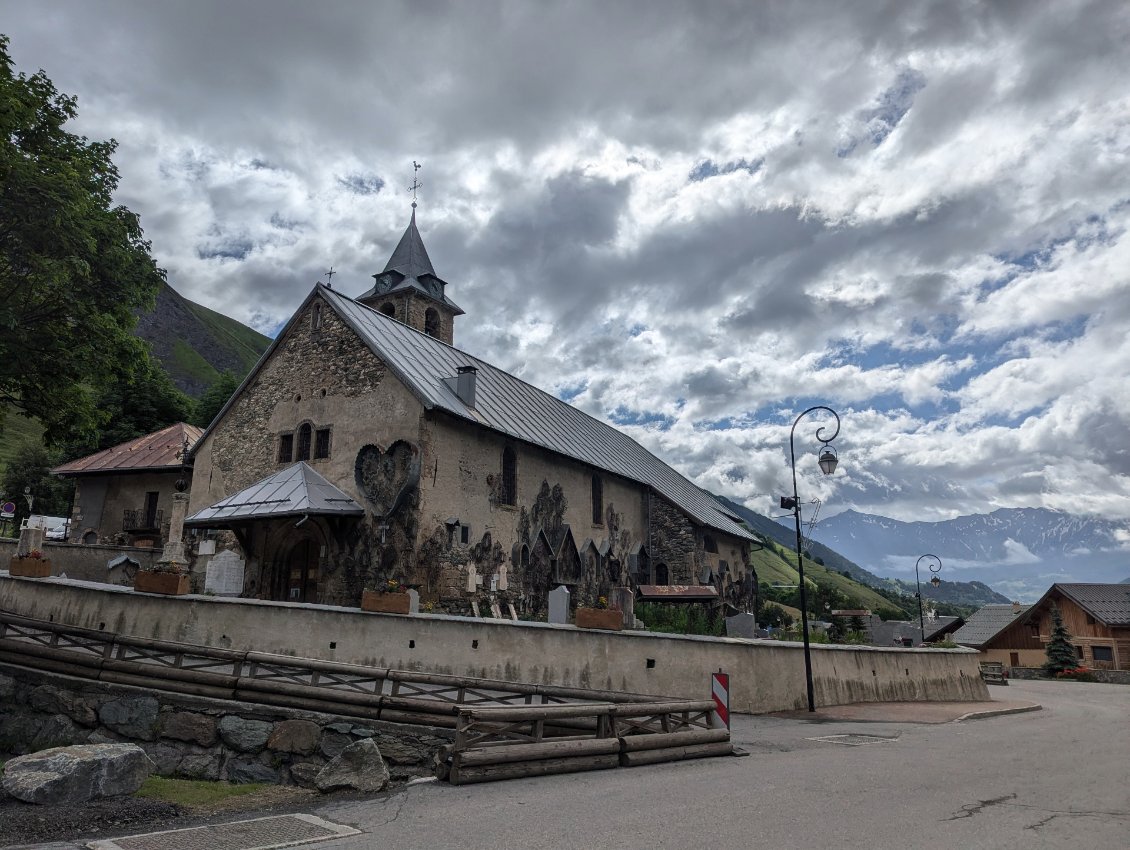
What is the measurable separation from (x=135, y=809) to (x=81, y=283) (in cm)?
1383

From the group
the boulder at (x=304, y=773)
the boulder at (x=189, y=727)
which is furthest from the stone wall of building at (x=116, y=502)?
the boulder at (x=304, y=773)

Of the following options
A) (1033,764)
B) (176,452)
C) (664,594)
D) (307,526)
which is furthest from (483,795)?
(176,452)

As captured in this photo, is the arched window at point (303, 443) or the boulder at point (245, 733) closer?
the boulder at point (245, 733)

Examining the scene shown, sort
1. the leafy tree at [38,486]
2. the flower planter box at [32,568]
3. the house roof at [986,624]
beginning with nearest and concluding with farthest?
the flower planter box at [32,568] < the leafy tree at [38,486] < the house roof at [986,624]

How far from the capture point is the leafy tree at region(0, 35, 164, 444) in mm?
15875

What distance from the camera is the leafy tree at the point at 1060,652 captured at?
4319 centimetres

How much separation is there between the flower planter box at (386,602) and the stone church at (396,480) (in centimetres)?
552

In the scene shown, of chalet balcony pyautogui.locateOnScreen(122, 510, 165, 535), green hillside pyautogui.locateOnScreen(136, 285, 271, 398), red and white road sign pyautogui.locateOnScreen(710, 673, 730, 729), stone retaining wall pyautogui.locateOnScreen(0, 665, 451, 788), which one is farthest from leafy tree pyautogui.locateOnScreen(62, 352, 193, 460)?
green hillside pyautogui.locateOnScreen(136, 285, 271, 398)

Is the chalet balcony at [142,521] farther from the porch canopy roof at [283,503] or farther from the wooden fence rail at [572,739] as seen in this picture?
the wooden fence rail at [572,739]

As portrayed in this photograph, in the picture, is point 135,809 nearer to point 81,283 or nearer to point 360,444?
point 81,283

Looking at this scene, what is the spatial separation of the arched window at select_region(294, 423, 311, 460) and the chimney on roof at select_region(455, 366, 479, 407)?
5203mm

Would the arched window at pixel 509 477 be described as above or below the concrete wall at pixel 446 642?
above

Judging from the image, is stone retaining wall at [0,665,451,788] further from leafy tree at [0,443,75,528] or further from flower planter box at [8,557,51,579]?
leafy tree at [0,443,75,528]

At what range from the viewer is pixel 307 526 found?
23.2 metres
